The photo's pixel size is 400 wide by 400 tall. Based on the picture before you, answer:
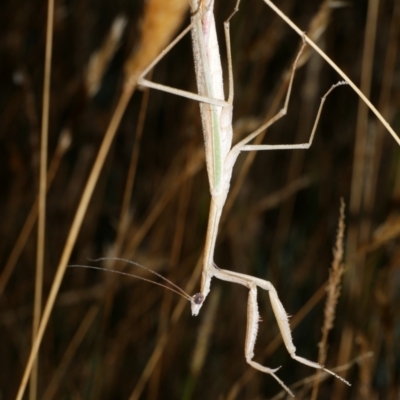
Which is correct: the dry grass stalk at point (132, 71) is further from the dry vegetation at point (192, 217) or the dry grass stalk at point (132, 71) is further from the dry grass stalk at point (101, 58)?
the dry grass stalk at point (101, 58)

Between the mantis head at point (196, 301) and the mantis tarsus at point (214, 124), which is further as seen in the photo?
the mantis head at point (196, 301)

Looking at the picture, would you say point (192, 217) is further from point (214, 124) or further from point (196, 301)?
point (214, 124)

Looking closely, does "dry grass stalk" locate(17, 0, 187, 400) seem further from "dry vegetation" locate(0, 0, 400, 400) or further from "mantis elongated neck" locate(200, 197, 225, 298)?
"mantis elongated neck" locate(200, 197, 225, 298)

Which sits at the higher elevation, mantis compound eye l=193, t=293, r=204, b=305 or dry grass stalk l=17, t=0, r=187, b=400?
dry grass stalk l=17, t=0, r=187, b=400

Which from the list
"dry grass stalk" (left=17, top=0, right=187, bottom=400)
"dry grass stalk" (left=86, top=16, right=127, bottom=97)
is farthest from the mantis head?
"dry grass stalk" (left=86, top=16, right=127, bottom=97)

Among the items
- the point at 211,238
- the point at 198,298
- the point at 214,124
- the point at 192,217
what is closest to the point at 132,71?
the point at 214,124

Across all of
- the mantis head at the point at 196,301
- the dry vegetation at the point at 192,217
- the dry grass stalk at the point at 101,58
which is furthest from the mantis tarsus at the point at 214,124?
the dry grass stalk at the point at 101,58

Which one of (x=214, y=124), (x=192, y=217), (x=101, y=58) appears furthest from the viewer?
(x=192, y=217)

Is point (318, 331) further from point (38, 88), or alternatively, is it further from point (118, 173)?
point (38, 88)

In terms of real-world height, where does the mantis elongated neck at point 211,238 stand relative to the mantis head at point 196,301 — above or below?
above
